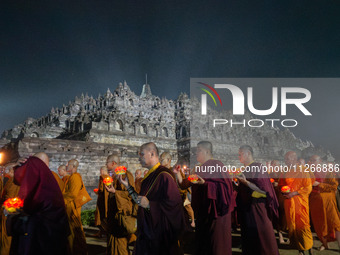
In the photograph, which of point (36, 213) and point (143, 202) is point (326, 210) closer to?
point (143, 202)

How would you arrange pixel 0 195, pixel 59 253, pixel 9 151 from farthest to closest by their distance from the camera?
pixel 9 151
pixel 0 195
pixel 59 253

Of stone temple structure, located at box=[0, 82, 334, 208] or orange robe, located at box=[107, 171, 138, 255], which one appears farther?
stone temple structure, located at box=[0, 82, 334, 208]

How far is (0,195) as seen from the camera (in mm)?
6777

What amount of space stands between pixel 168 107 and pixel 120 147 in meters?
27.2

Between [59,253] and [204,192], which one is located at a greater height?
[204,192]

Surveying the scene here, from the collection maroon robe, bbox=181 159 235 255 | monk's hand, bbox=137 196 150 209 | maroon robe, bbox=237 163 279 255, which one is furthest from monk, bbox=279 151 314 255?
monk's hand, bbox=137 196 150 209

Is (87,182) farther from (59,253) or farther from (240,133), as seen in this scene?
(240,133)

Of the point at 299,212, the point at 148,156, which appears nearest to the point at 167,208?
the point at 148,156

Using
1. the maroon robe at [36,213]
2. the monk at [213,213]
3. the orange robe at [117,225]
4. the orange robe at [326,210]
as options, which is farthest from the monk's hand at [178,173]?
the orange robe at [326,210]

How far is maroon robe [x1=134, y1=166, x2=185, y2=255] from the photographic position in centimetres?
449

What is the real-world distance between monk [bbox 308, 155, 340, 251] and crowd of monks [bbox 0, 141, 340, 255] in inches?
1.1

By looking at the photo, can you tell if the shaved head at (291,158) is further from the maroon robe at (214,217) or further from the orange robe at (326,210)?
the maroon robe at (214,217)

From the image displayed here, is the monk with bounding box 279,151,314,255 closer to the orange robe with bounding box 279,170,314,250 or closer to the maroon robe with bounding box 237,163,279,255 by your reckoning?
the orange robe with bounding box 279,170,314,250

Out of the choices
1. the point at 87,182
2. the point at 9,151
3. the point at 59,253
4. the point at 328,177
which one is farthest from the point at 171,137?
the point at 59,253
